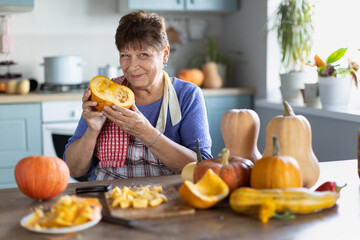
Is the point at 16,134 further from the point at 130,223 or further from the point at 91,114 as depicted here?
the point at 130,223

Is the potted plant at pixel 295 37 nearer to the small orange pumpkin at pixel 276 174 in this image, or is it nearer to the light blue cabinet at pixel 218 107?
the light blue cabinet at pixel 218 107

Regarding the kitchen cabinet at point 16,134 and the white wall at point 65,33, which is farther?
the white wall at point 65,33

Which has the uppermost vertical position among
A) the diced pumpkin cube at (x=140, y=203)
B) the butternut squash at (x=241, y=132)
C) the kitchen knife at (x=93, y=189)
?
the butternut squash at (x=241, y=132)

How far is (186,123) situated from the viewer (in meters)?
1.75

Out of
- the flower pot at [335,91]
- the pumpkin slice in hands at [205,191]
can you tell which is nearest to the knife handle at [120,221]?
the pumpkin slice in hands at [205,191]

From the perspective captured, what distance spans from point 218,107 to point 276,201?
265 cm

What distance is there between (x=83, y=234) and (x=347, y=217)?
1.96 ft

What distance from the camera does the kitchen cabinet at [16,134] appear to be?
3.08 metres

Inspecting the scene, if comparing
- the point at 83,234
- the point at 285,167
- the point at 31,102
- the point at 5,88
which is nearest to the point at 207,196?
the point at 285,167

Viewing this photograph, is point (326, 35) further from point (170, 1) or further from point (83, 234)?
point (83, 234)

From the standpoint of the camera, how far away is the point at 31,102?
312 cm

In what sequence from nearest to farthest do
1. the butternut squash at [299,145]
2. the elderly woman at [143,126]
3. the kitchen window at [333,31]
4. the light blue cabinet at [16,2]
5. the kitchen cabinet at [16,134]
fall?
the butternut squash at [299,145] < the elderly woman at [143,126] < the kitchen window at [333,31] < the kitchen cabinet at [16,134] < the light blue cabinet at [16,2]

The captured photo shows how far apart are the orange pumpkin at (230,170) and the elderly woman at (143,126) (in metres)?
0.45

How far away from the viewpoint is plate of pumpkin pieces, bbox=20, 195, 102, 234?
2.93 feet
